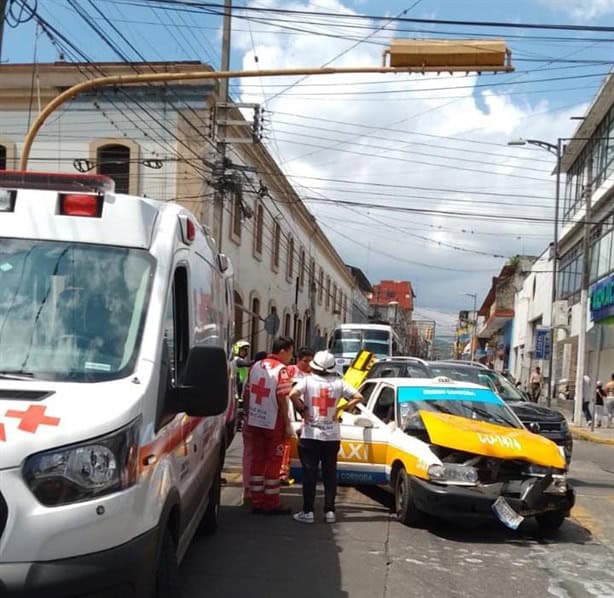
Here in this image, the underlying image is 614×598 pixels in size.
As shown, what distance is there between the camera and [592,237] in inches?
1275

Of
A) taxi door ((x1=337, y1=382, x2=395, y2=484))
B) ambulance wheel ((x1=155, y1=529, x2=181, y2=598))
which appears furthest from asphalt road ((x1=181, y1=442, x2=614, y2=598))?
ambulance wheel ((x1=155, y1=529, x2=181, y2=598))

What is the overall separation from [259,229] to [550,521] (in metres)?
26.0

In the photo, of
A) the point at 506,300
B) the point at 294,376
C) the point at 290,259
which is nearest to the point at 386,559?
the point at 294,376

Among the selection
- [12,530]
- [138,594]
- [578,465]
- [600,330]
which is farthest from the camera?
[600,330]

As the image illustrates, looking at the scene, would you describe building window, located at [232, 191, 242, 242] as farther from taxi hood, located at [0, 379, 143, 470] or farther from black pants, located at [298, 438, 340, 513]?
taxi hood, located at [0, 379, 143, 470]

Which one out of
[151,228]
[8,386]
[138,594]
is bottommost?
[138,594]

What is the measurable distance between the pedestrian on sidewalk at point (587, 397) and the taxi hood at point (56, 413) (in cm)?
2255

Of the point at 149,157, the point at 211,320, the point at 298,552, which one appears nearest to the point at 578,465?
the point at 298,552

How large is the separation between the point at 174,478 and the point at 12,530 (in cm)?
124

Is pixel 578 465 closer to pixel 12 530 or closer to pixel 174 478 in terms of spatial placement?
pixel 174 478

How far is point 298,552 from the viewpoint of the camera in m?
6.51

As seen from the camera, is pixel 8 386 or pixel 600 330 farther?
pixel 600 330

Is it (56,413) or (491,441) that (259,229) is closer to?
(491,441)

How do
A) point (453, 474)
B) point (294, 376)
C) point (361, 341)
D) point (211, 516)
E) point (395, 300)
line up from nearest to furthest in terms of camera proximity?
1. point (211, 516)
2. point (453, 474)
3. point (294, 376)
4. point (361, 341)
5. point (395, 300)
